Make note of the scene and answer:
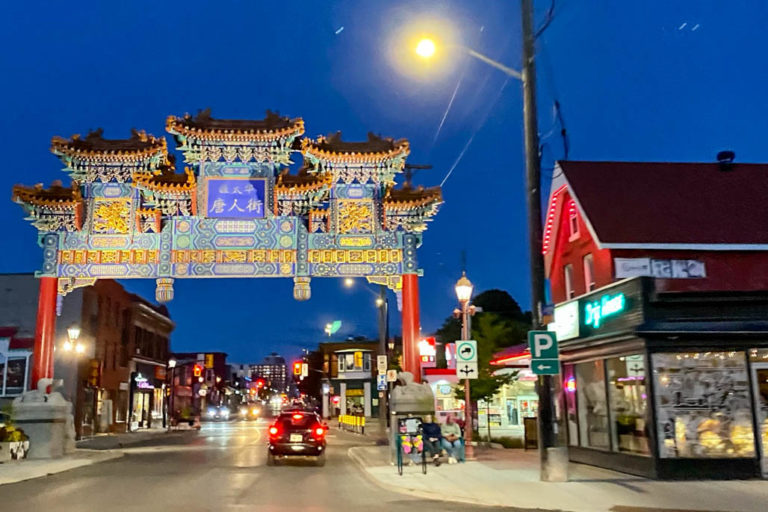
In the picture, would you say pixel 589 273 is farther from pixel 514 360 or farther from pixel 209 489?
pixel 209 489

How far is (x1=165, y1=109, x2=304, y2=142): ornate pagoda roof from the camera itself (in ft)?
80.3

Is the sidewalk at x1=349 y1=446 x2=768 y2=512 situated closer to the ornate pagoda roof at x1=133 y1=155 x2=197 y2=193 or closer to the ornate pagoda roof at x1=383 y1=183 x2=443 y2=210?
the ornate pagoda roof at x1=383 y1=183 x2=443 y2=210

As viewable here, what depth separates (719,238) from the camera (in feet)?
70.7

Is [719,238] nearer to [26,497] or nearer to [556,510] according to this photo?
[556,510]

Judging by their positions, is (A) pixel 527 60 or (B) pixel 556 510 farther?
(A) pixel 527 60

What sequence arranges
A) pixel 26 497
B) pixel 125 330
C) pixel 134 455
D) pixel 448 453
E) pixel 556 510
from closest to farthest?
1. pixel 556 510
2. pixel 26 497
3. pixel 448 453
4. pixel 134 455
5. pixel 125 330

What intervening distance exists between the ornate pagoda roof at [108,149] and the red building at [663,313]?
45.9 ft

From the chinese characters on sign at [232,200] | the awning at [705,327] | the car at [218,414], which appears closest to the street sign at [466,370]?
the awning at [705,327]

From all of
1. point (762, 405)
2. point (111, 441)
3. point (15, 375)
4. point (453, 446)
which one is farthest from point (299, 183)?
point (15, 375)

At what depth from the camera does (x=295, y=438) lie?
2195cm


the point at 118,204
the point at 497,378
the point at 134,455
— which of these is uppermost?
the point at 118,204

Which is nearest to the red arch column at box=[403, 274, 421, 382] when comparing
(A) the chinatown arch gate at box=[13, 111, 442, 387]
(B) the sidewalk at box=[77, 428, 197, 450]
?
(A) the chinatown arch gate at box=[13, 111, 442, 387]

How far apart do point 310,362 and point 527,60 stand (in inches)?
3602

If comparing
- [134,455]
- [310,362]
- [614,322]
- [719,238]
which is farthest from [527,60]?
[310,362]
